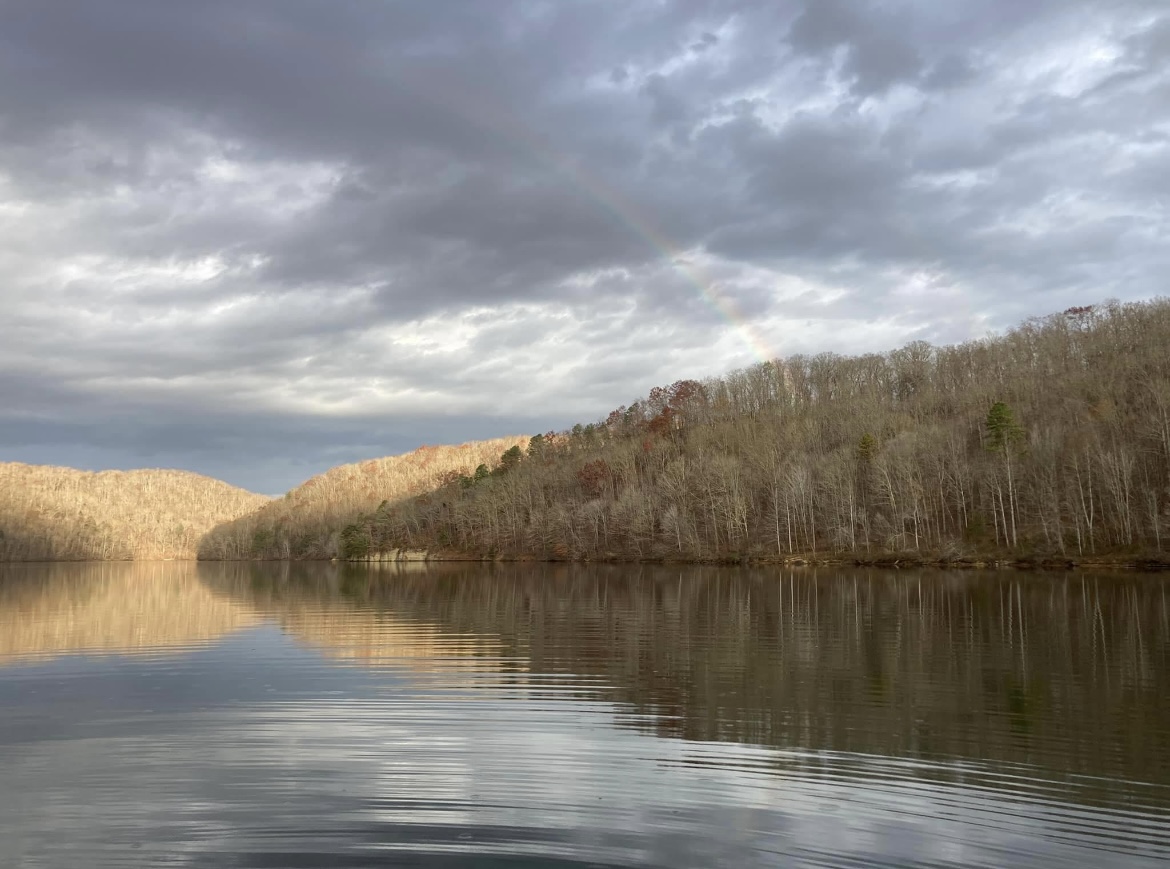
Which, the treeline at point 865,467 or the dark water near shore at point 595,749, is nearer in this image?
the dark water near shore at point 595,749

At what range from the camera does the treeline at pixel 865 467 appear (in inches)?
3748

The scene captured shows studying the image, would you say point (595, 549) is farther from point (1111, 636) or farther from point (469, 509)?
point (1111, 636)

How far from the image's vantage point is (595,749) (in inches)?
562

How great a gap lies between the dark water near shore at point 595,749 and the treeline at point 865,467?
238 ft

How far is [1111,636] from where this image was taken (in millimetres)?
29109

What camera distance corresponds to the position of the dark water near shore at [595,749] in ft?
32.5

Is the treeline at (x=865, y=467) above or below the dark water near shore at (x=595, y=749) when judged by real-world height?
above

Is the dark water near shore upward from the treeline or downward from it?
downward

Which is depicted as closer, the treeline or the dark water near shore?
→ the dark water near shore

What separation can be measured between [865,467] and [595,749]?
112 metres

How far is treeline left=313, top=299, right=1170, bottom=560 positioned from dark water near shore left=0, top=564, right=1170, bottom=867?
2857 inches

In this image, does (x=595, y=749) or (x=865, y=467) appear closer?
(x=595, y=749)

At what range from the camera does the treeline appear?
95188 mm

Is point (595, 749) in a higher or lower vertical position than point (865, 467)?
lower
